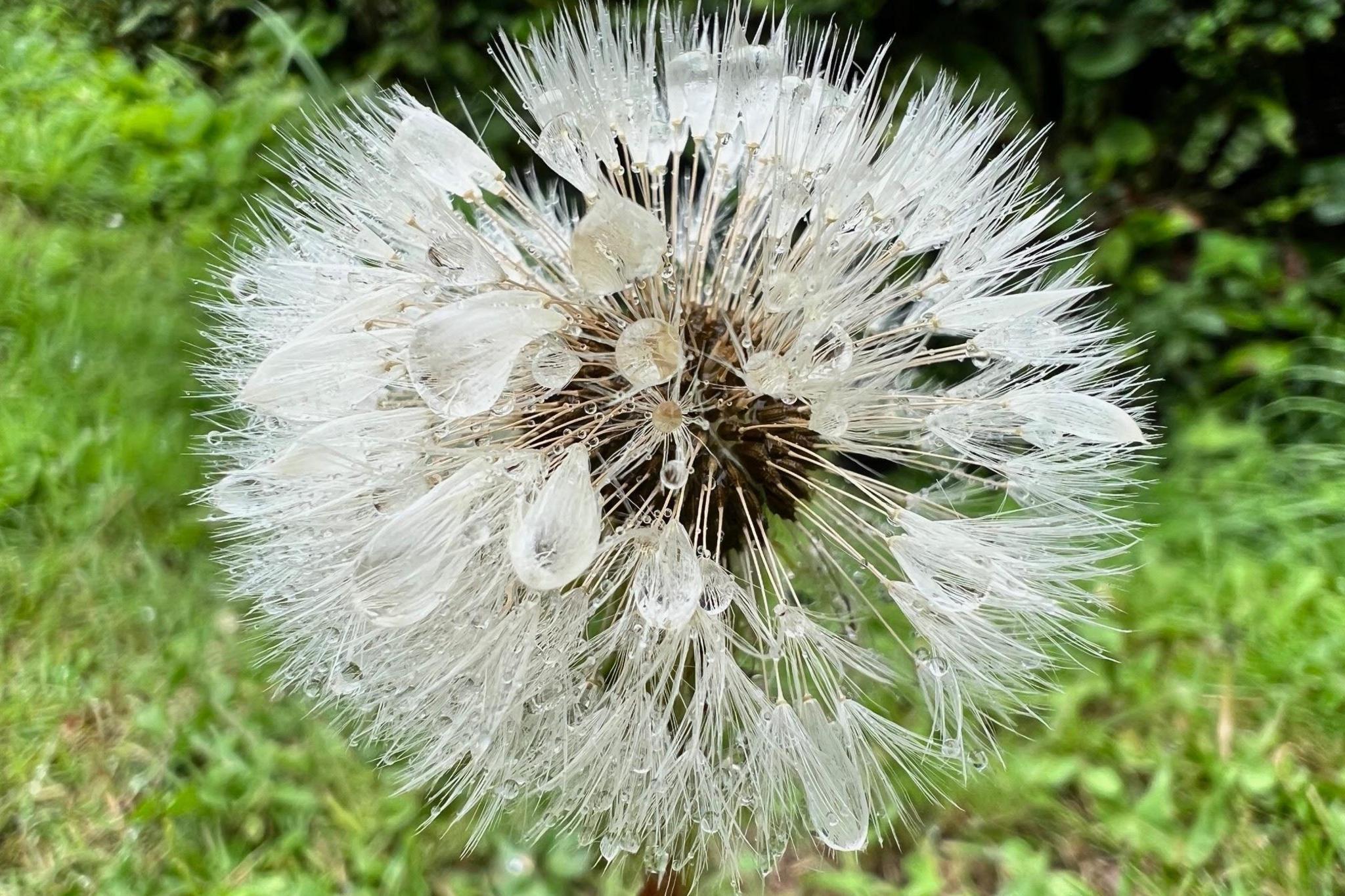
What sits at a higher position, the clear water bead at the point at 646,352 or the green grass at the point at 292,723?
the clear water bead at the point at 646,352

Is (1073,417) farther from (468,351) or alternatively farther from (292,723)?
(292,723)

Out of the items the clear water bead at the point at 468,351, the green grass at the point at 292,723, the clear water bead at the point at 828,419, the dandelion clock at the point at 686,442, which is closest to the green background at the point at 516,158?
the green grass at the point at 292,723

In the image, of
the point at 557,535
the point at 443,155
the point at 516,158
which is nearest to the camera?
the point at 557,535

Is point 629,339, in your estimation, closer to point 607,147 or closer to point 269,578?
point 607,147

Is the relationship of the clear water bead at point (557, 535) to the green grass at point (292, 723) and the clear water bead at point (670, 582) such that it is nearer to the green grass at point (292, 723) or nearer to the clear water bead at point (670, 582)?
the clear water bead at point (670, 582)

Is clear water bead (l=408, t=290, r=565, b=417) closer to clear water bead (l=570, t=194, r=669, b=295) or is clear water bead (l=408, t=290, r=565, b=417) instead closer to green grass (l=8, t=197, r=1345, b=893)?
clear water bead (l=570, t=194, r=669, b=295)

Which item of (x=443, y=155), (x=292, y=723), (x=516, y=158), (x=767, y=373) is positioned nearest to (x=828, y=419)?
(x=767, y=373)
